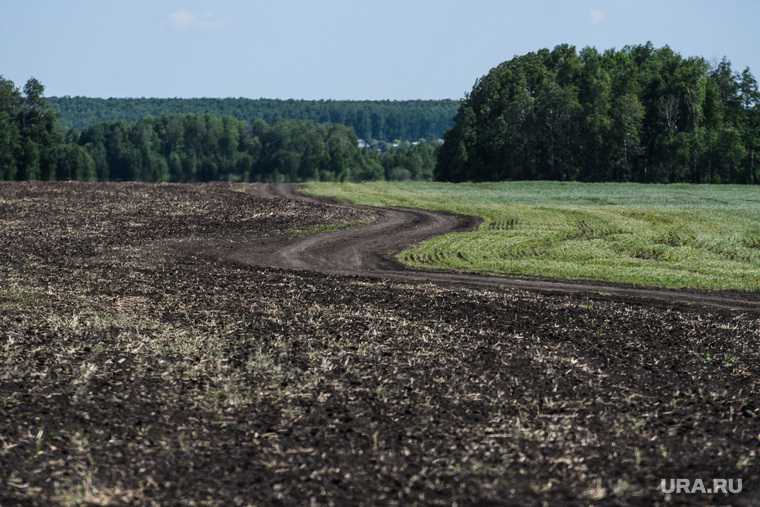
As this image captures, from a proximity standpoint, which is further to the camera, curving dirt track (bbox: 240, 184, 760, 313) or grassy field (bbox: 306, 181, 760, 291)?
grassy field (bbox: 306, 181, 760, 291)

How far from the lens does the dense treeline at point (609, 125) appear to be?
118875 mm

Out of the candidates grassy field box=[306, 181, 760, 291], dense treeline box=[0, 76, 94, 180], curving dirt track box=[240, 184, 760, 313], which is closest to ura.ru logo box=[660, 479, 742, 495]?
curving dirt track box=[240, 184, 760, 313]

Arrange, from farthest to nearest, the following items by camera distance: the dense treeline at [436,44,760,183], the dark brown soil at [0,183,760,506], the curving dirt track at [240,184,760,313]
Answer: the dense treeline at [436,44,760,183], the curving dirt track at [240,184,760,313], the dark brown soil at [0,183,760,506]

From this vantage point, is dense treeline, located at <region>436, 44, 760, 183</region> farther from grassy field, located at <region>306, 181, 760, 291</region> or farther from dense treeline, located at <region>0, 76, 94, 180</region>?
dense treeline, located at <region>0, 76, 94, 180</region>

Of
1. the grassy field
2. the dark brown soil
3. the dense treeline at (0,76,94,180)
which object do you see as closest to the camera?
the dark brown soil

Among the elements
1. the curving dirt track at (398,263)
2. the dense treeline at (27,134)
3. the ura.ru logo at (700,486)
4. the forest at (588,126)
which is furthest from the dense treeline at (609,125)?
the ura.ru logo at (700,486)

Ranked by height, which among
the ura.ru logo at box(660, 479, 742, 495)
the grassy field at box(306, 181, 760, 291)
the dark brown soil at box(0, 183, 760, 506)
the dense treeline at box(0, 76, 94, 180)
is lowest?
the ura.ru logo at box(660, 479, 742, 495)

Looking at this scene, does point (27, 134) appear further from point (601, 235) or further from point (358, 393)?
point (358, 393)

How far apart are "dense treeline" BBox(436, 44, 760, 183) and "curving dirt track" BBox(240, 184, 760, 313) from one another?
66.5 m

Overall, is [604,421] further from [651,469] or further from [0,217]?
[0,217]

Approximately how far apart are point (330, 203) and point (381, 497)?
179ft

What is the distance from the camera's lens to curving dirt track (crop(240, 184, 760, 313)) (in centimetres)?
3164

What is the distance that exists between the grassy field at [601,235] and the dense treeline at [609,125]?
30600 millimetres

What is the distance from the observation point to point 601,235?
50.2 meters
